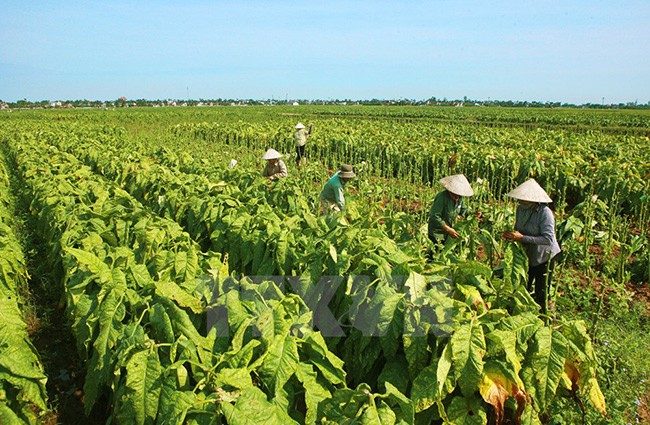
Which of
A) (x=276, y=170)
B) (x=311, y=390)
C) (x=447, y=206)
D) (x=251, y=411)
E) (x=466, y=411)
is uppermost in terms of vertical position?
(x=276, y=170)

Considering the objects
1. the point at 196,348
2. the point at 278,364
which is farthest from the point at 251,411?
the point at 196,348

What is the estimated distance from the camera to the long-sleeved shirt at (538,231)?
14.9 feet

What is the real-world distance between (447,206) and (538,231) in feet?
3.26

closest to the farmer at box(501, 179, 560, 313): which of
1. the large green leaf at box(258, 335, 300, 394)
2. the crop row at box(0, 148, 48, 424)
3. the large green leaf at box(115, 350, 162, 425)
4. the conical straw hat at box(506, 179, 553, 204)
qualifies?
the conical straw hat at box(506, 179, 553, 204)

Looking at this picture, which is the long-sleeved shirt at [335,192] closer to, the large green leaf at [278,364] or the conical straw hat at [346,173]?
the conical straw hat at [346,173]

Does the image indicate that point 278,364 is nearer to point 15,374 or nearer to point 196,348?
point 196,348

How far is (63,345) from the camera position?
4.49 metres

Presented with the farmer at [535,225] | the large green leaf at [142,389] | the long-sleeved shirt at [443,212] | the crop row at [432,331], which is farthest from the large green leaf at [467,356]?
the long-sleeved shirt at [443,212]

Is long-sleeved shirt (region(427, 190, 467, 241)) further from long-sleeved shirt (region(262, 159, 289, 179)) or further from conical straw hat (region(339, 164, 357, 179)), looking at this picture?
long-sleeved shirt (region(262, 159, 289, 179))

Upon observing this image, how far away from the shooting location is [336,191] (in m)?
5.90

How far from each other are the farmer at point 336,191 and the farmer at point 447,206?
46.3 inches

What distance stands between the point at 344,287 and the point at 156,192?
3908 mm

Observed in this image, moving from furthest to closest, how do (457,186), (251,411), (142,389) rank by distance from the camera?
(457,186), (142,389), (251,411)

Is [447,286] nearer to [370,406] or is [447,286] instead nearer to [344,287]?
[344,287]
